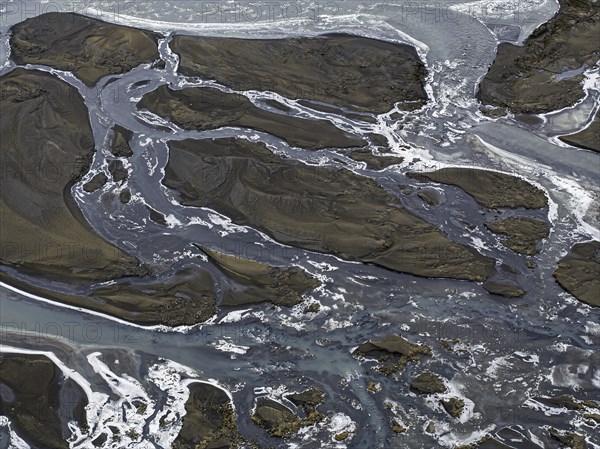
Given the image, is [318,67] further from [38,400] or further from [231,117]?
[38,400]

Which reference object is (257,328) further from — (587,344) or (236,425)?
(587,344)

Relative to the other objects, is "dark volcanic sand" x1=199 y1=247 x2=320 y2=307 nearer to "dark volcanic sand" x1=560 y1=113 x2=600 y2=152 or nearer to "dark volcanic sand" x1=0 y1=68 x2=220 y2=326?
"dark volcanic sand" x1=0 y1=68 x2=220 y2=326

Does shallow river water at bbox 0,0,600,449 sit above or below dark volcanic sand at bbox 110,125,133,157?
below

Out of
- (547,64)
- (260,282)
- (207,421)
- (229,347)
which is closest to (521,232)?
(260,282)

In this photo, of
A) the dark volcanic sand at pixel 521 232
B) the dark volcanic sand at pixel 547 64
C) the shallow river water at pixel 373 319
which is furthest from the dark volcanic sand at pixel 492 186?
the dark volcanic sand at pixel 547 64

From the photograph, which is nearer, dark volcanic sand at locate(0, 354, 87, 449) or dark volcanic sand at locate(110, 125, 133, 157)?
dark volcanic sand at locate(0, 354, 87, 449)

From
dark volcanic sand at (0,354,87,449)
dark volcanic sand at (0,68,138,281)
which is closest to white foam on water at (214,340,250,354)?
dark volcanic sand at (0,354,87,449)
